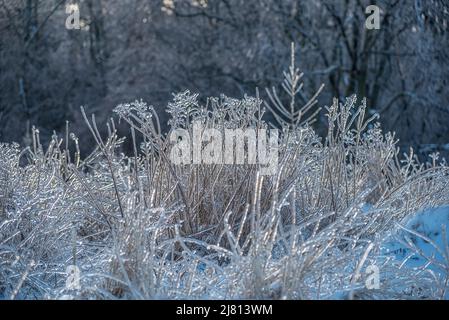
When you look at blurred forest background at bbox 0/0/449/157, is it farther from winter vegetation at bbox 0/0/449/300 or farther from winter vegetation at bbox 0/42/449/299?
winter vegetation at bbox 0/42/449/299

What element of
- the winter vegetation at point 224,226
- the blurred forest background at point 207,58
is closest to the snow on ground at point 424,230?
the winter vegetation at point 224,226

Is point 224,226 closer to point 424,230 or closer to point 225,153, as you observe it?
point 225,153

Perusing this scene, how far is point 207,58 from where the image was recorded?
15180mm

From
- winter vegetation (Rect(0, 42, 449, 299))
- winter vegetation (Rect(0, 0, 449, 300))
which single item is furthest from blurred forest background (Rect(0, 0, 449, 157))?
winter vegetation (Rect(0, 42, 449, 299))

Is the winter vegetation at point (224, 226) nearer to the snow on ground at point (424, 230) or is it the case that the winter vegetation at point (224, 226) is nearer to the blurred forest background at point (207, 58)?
the snow on ground at point (424, 230)

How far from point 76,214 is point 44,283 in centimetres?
67

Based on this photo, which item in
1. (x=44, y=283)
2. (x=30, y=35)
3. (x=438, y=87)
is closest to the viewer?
(x=44, y=283)

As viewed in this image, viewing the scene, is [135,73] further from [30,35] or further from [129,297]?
[129,297]

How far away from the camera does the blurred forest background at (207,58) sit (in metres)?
12.9

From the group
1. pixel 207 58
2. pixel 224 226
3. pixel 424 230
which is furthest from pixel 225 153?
pixel 207 58

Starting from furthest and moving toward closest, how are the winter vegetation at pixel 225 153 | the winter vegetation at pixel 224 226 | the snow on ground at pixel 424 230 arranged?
the snow on ground at pixel 424 230, the winter vegetation at pixel 225 153, the winter vegetation at pixel 224 226

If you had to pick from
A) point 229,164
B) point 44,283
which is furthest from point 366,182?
point 44,283

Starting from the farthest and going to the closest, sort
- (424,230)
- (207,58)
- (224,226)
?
(207,58)
(424,230)
(224,226)
